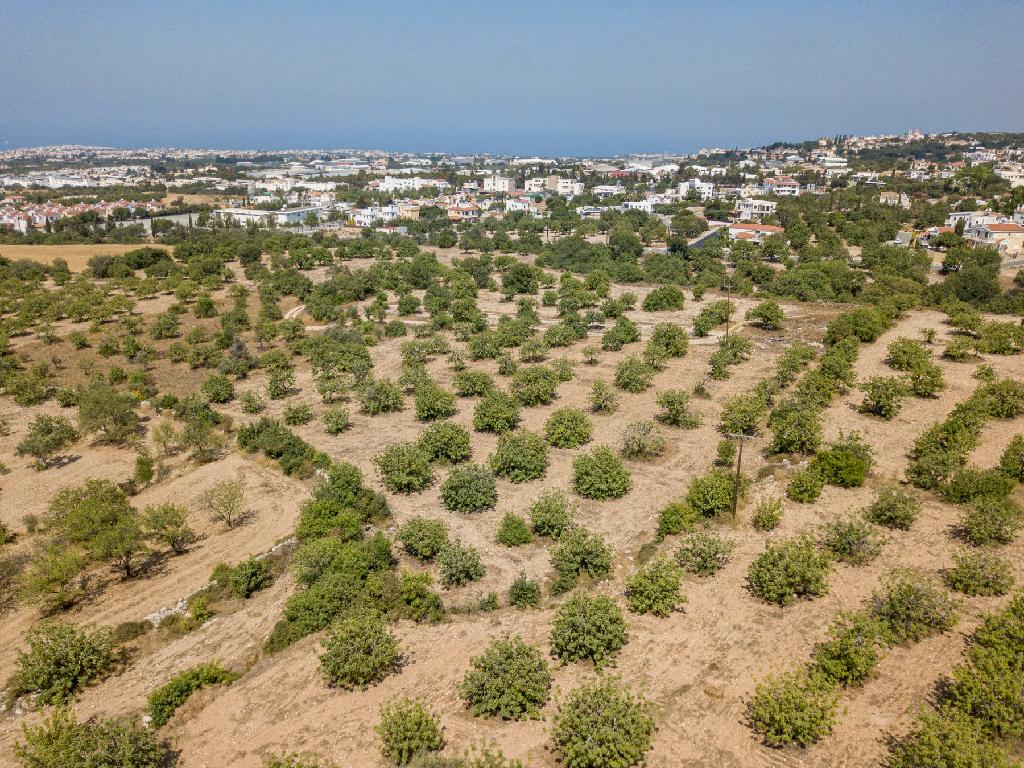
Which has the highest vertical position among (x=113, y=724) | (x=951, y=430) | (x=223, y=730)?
(x=951, y=430)

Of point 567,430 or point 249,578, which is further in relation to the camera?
point 567,430

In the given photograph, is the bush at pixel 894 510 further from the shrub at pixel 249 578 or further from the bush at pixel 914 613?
the shrub at pixel 249 578

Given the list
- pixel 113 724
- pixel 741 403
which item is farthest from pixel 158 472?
pixel 741 403

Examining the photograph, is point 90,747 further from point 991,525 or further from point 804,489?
point 991,525

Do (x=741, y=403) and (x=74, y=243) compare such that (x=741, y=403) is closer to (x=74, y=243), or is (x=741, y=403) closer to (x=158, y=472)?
(x=158, y=472)

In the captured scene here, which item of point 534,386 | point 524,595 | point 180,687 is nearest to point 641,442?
point 534,386

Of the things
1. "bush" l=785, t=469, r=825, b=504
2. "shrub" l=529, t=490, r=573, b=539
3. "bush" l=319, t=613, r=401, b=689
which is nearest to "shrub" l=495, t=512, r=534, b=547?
"shrub" l=529, t=490, r=573, b=539
